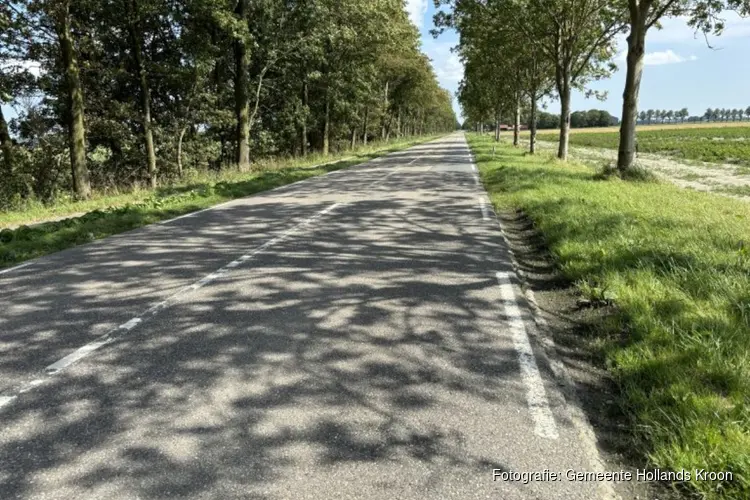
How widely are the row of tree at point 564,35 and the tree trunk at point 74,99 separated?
15663 mm

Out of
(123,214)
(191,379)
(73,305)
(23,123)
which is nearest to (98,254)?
(73,305)

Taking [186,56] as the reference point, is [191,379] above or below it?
below

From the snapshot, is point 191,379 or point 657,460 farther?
point 191,379

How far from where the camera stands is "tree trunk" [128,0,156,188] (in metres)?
20.8

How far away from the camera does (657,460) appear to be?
2.82m

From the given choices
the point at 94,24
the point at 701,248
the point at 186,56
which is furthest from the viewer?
the point at 186,56

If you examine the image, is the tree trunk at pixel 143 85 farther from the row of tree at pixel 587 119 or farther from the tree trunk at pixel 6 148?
the row of tree at pixel 587 119

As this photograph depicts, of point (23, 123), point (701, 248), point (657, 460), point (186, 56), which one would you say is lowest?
point (657, 460)

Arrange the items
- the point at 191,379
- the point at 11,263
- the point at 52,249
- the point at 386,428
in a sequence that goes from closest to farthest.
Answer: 1. the point at 386,428
2. the point at 191,379
3. the point at 11,263
4. the point at 52,249

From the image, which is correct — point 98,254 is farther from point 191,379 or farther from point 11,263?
point 191,379

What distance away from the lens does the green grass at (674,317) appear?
2.89 meters

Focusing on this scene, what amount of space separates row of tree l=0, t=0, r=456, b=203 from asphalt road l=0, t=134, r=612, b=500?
498 inches

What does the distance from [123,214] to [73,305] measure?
21.1 feet

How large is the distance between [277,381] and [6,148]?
1964 cm
